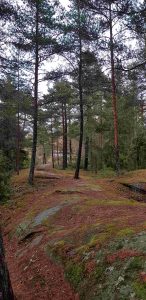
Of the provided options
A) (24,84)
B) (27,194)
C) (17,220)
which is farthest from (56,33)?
(17,220)

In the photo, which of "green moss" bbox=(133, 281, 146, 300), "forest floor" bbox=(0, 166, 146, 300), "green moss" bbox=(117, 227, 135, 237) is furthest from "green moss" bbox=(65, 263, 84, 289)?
"green moss" bbox=(133, 281, 146, 300)

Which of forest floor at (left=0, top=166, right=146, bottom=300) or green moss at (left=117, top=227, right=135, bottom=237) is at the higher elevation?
green moss at (left=117, top=227, right=135, bottom=237)

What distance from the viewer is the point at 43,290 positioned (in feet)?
21.4

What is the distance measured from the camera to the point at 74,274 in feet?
20.9

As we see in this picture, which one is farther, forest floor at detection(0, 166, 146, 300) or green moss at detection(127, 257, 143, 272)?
forest floor at detection(0, 166, 146, 300)

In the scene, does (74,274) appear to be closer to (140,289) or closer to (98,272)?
(98,272)

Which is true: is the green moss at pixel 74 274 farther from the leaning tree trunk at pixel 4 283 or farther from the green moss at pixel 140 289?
the green moss at pixel 140 289

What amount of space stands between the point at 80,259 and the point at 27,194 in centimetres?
1035

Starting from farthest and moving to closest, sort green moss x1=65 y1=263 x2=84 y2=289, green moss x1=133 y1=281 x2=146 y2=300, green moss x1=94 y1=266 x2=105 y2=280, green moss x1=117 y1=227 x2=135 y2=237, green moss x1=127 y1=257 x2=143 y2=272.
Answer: green moss x1=117 y1=227 x2=135 y2=237 → green moss x1=65 y1=263 x2=84 y2=289 → green moss x1=94 y1=266 x2=105 y2=280 → green moss x1=127 y1=257 x2=143 y2=272 → green moss x1=133 y1=281 x2=146 y2=300

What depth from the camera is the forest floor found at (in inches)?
214

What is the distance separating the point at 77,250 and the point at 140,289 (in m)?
2.51

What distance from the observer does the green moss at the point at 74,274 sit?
6113mm

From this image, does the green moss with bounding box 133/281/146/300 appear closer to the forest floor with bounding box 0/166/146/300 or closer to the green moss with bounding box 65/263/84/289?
the forest floor with bounding box 0/166/146/300

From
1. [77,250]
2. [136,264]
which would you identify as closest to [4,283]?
[77,250]
